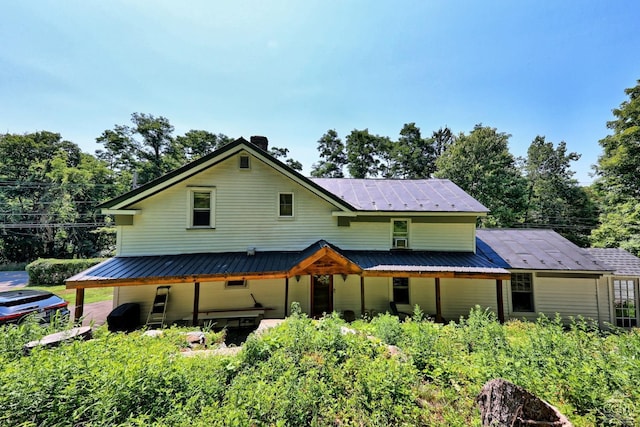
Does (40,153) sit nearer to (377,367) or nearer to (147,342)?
(147,342)

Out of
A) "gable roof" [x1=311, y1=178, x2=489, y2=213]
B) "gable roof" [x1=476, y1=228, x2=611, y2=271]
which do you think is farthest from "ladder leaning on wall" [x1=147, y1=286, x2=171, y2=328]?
"gable roof" [x1=476, y1=228, x2=611, y2=271]

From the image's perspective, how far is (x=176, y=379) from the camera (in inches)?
124

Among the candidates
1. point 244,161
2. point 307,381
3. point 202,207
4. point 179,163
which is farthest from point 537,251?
point 179,163

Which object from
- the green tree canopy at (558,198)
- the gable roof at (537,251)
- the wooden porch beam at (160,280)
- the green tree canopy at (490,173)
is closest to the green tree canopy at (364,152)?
the green tree canopy at (490,173)

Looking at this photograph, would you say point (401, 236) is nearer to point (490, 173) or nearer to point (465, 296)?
point (465, 296)

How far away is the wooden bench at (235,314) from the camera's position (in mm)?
8742

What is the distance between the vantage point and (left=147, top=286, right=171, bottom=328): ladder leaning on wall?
8762 mm

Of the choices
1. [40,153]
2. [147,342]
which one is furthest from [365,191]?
[40,153]

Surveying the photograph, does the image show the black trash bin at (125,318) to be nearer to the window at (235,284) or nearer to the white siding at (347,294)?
the window at (235,284)

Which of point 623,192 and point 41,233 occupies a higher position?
point 623,192

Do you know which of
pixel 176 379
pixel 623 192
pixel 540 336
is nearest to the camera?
pixel 176 379

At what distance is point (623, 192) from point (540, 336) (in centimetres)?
2003

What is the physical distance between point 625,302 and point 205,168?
17893 mm

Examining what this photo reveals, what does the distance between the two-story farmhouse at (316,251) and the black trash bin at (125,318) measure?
457mm
